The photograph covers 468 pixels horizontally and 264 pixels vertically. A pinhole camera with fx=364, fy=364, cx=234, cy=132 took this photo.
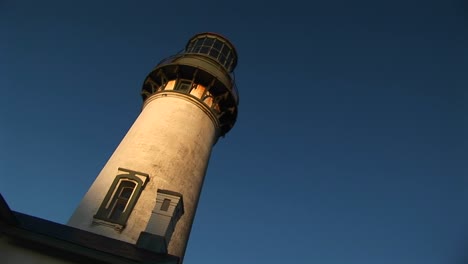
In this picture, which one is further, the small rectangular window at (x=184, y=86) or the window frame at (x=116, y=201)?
the small rectangular window at (x=184, y=86)

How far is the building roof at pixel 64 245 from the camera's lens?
820 centimetres

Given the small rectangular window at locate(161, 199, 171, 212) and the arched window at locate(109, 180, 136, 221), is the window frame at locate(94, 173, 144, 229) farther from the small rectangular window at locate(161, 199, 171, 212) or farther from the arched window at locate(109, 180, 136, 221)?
the small rectangular window at locate(161, 199, 171, 212)

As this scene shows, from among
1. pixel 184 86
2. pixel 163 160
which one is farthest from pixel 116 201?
pixel 184 86

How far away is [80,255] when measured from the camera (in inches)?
323

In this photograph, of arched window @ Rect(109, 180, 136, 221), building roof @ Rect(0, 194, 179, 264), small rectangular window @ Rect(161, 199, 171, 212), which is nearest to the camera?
building roof @ Rect(0, 194, 179, 264)

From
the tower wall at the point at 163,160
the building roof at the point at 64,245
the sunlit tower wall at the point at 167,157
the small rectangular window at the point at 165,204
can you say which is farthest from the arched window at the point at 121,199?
the building roof at the point at 64,245

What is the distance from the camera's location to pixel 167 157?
1390 centimetres

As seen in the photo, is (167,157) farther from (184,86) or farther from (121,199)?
(184,86)

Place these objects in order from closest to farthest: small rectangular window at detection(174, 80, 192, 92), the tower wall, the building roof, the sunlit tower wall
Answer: the building roof, the sunlit tower wall, the tower wall, small rectangular window at detection(174, 80, 192, 92)

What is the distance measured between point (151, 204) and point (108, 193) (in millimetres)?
1542

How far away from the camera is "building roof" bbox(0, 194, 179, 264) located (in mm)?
8195

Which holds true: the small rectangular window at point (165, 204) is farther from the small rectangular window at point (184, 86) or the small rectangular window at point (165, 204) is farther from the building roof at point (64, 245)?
the small rectangular window at point (184, 86)

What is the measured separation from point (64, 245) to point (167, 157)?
598 cm

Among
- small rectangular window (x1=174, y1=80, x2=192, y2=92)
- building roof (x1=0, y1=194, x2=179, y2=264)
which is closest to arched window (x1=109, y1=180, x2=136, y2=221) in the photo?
building roof (x1=0, y1=194, x2=179, y2=264)
